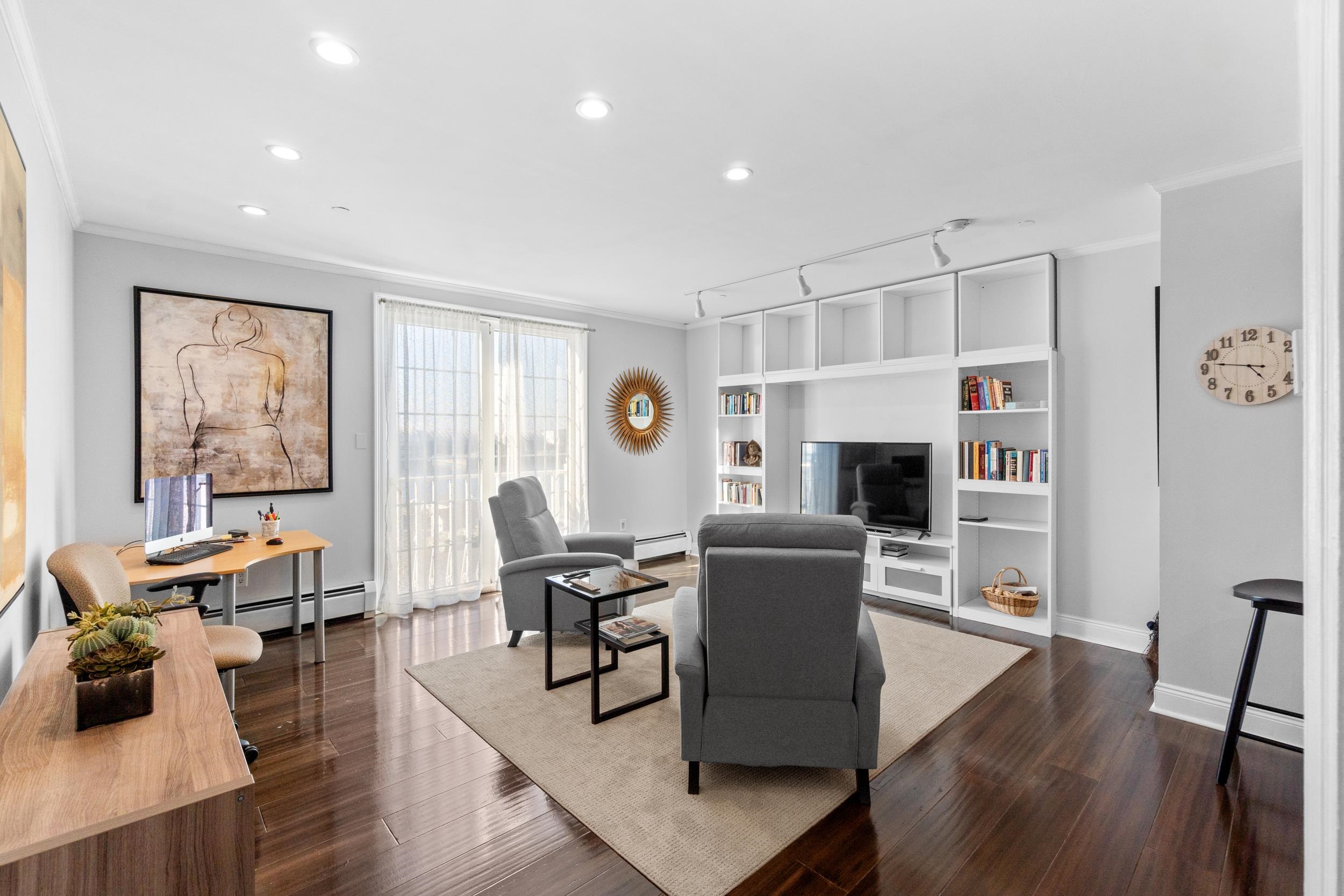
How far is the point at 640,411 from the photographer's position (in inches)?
248

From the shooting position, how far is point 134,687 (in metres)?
1.44

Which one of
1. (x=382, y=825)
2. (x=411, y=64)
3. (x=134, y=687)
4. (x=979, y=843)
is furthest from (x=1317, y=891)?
(x=411, y=64)

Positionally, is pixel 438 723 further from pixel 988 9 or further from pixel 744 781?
pixel 988 9

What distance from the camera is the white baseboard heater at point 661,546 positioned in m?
6.31

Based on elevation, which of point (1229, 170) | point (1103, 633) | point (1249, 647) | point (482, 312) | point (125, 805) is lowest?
point (1103, 633)

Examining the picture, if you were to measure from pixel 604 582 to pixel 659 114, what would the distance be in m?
2.17

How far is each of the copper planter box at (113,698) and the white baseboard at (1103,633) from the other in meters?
4.62

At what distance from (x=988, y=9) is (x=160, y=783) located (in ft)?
8.77

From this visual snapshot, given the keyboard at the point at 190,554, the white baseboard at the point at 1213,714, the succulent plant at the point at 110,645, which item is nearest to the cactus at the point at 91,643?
the succulent plant at the point at 110,645

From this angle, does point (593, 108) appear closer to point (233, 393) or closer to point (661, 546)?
point (233, 393)

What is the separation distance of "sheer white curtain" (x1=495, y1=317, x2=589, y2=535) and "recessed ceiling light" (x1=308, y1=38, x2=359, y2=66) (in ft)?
10.8

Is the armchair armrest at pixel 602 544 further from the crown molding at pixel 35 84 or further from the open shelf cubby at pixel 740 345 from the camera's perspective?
the crown molding at pixel 35 84

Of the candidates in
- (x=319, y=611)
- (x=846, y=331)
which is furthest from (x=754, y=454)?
(x=319, y=611)

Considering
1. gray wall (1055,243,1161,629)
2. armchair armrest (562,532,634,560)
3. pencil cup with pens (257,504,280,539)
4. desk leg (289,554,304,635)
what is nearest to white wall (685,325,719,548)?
armchair armrest (562,532,634,560)
